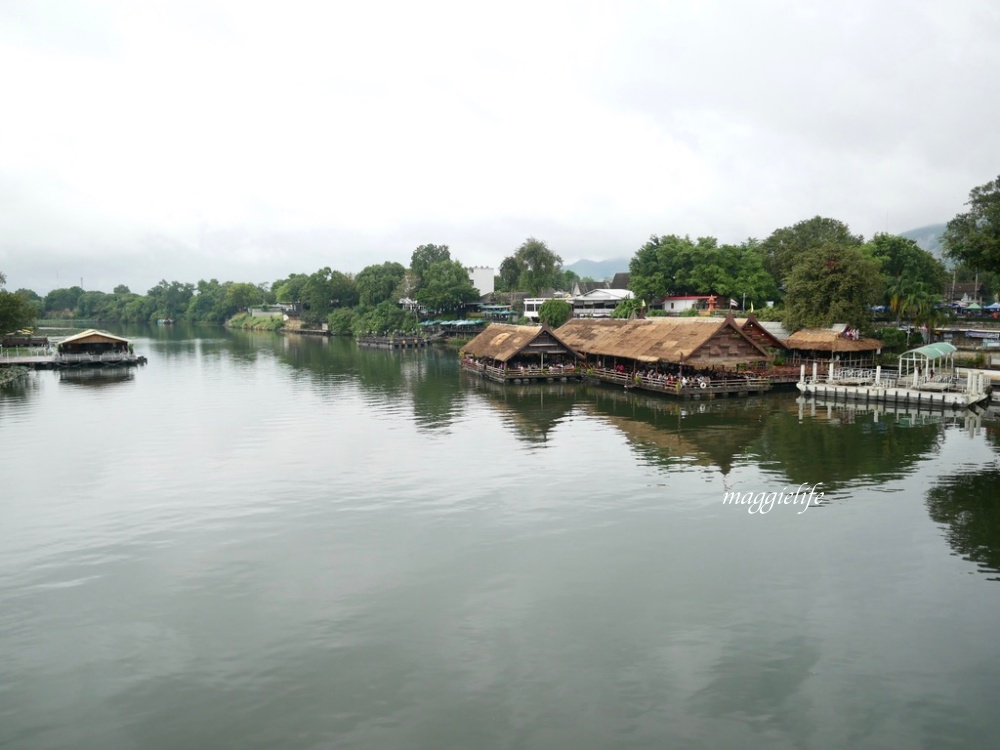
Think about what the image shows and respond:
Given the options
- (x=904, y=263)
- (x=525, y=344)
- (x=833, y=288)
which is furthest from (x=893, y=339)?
(x=525, y=344)

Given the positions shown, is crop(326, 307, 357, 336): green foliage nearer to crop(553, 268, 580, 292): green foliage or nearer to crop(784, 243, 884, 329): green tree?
crop(553, 268, 580, 292): green foliage

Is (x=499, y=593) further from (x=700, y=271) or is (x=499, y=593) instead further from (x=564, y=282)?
(x=564, y=282)

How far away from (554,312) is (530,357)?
31.7m

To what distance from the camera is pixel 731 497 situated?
2194cm

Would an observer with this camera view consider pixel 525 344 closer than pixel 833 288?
Yes

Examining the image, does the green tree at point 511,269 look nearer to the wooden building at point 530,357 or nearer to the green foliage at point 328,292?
the green foliage at point 328,292

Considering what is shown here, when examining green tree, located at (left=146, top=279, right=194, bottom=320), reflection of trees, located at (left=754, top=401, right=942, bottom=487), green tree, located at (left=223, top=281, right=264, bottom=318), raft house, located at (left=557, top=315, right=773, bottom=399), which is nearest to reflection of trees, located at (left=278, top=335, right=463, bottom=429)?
raft house, located at (left=557, top=315, right=773, bottom=399)

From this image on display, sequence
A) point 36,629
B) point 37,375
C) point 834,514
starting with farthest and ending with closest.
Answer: point 37,375, point 834,514, point 36,629

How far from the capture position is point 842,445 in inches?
1149

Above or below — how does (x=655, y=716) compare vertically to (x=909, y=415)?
below

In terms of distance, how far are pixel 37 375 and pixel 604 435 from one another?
49.9 m

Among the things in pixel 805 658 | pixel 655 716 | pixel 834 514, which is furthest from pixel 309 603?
pixel 834 514

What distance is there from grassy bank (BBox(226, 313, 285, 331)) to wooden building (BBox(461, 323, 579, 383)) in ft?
299

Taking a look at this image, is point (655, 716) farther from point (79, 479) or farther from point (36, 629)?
point (79, 479)
